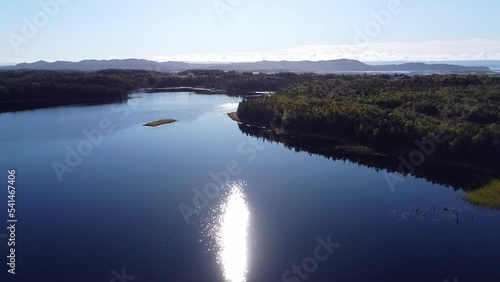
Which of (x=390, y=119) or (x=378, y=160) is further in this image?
(x=390, y=119)

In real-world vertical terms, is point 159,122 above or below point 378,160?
below

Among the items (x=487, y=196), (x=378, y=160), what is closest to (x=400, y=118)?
(x=378, y=160)

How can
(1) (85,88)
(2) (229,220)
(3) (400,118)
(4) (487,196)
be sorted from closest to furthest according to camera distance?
(2) (229,220), (4) (487,196), (3) (400,118), (1) (85,88)

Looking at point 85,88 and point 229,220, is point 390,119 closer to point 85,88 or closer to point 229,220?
point 229,220

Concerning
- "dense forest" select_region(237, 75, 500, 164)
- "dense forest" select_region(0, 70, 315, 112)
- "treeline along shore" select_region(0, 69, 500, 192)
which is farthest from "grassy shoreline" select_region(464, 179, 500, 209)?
"dense forest" select_region(0, 70, 315, 112)

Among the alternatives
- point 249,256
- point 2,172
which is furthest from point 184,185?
point 2,172

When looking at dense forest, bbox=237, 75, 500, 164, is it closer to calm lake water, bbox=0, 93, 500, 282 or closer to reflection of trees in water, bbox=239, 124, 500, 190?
reflection of trees in water, bbox=239, 124, 500, 190
